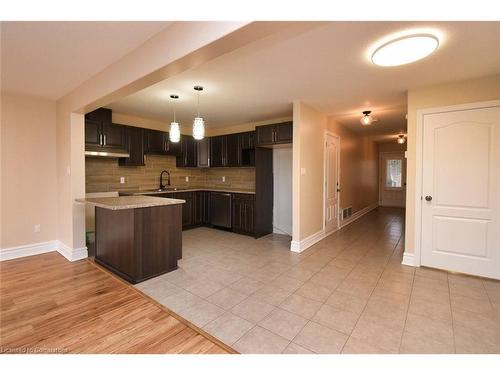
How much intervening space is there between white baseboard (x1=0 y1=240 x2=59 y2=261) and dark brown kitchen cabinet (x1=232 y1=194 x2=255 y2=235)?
313 centimetres

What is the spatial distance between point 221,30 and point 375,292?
9.28 feet

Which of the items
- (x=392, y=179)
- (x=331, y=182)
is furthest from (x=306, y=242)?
(x=392, y=179)

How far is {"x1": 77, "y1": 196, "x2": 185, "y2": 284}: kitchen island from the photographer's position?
274cm

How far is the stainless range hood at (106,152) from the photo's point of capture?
3927 millimetres

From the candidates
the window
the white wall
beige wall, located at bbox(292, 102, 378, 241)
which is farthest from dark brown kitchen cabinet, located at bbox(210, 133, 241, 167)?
the window

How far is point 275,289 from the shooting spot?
8.59 ft

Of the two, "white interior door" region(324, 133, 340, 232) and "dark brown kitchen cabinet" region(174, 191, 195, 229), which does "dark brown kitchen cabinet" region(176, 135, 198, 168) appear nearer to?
"dark brown kitchen cabinet" region(174, 191, 195, 229)

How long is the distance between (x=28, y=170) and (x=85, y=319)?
2.83 metres

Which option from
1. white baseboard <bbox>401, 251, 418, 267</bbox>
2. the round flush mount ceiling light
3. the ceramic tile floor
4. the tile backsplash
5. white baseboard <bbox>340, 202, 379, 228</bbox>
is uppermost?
the round flush mount ceiling light

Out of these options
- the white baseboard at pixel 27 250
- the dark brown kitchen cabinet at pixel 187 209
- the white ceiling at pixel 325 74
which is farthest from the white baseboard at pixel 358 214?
the white baseboard at pixel 27 250

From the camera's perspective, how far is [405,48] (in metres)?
2.07

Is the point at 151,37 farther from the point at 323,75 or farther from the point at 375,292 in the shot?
the point at 375,292

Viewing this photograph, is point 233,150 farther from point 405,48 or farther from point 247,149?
point 405,48
